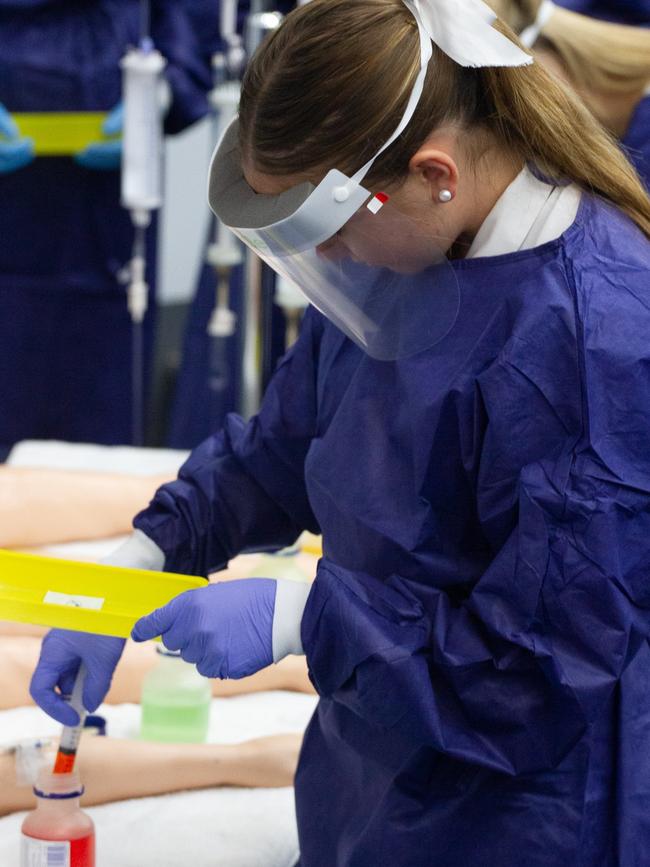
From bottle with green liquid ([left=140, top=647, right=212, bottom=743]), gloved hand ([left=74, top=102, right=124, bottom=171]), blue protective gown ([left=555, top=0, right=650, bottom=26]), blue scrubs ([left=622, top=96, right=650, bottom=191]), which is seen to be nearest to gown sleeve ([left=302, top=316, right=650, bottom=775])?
bottle with green liquid ([left=140, top=647, right=212, bottom=743])

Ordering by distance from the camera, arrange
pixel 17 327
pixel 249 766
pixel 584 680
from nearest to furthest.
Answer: pixel 584 680 → pixel 249 766 → pixel 17 327

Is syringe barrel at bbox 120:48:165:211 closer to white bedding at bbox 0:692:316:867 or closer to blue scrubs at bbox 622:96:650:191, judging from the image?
blue scrubs at bbox 622:96:650:191

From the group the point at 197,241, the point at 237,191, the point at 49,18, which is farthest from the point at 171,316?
the point at 237,191

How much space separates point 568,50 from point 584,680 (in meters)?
1.93

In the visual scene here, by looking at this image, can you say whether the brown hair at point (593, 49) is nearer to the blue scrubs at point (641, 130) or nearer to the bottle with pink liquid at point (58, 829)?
the blue scrubs at point (641, 130)

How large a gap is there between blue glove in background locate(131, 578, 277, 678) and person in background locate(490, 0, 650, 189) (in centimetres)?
171

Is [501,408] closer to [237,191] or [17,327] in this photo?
[237,191]

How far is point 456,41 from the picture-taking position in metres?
1.07

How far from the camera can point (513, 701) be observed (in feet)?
3.44

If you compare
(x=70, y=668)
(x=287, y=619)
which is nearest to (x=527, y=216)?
(x=287, y=619)

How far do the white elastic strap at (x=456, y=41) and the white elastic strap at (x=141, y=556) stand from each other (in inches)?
24.4

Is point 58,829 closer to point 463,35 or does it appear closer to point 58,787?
point 58,787

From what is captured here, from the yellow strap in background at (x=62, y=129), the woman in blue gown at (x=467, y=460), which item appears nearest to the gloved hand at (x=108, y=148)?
the yellow strap in background at (x=62, y=129)

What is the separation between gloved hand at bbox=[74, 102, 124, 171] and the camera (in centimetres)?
364
